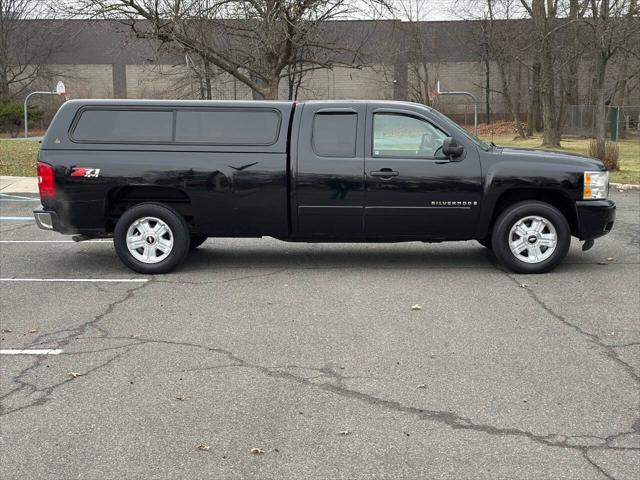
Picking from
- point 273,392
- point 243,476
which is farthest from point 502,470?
point 273,392

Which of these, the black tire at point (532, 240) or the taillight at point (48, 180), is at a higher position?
the taillight at point (48, 180)

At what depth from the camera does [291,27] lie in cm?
2180

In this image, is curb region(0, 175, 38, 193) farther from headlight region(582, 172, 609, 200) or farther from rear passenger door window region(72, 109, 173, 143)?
headlight region(582, 172, 609, 200)

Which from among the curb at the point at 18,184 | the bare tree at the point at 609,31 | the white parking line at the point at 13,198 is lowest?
the white parking line at the point at 13,198

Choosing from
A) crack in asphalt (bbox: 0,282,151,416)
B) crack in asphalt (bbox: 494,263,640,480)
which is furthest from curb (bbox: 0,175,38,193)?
crack in asphalt (bbox: 494,263,640,480)

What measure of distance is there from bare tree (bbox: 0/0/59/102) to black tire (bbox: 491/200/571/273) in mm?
45615

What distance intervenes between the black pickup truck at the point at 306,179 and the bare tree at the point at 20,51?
4361 cm

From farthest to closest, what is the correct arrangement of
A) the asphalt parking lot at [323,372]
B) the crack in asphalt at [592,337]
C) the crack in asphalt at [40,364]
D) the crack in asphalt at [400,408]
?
1. the crack in asphalt at [592,337]
2. the crack in asphalt at [40,364]
3. the crack in asphalt at [400,408]
4. the asphalt parking lot at [323,372]

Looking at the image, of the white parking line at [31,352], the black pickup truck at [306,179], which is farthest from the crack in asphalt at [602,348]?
the white parking line at [31,352]

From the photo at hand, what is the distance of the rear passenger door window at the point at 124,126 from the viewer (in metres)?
8.41

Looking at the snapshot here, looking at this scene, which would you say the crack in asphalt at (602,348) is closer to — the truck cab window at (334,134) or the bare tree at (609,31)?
the truck cab window at (334,134)

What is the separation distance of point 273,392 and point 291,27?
60.5 feet

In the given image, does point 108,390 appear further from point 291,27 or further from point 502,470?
point 291,27

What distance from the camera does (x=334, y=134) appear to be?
27.6 ft
